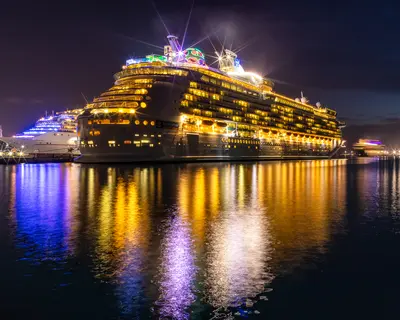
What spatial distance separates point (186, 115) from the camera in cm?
7700

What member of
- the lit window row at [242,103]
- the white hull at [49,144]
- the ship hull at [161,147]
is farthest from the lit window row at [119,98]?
the white hull at [49,144]

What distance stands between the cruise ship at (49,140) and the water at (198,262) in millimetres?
107510

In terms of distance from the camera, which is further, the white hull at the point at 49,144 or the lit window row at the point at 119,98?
the white hull at the point at 49,144

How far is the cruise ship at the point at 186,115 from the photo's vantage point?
65375mm

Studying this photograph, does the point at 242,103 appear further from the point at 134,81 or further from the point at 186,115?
the point at 134,81

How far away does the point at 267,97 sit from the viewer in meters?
114

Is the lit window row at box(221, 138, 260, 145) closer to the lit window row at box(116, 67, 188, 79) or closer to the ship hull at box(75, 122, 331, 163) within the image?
the ship hull at box(75, 122, 331, 163)

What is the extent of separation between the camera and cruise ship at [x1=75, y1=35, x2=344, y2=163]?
214 ft

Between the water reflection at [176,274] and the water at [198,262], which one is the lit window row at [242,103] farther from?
the water reflection at [176,274]

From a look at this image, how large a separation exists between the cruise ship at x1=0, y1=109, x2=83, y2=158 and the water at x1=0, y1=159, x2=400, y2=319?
10751 centimetres

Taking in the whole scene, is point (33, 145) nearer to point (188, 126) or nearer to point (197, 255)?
point (188, 126)

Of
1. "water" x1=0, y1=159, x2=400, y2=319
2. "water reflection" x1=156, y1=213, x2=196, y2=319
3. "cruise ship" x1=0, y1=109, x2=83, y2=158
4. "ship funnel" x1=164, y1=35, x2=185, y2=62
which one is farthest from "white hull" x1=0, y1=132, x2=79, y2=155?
"water reflection" x1=156, y1=213, x2=196, y2=319

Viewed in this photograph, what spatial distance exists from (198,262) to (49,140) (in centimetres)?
12018

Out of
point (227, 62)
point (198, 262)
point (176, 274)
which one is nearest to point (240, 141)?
point (227, 62)
